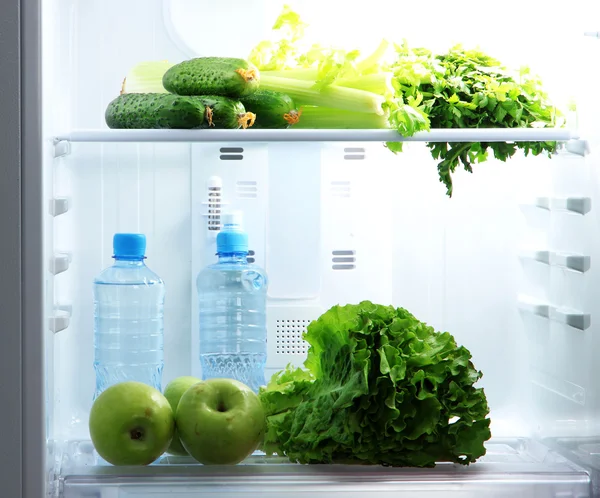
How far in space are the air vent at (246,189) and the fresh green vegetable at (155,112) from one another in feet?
0.89

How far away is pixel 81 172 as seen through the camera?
157 centimetres

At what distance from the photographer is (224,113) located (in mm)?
1354

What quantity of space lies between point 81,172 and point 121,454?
0.55m

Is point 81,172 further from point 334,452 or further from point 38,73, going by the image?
point 334,452

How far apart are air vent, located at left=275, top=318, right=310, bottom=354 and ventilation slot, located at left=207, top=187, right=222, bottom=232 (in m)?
0.22

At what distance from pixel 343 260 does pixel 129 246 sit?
42 centimetres

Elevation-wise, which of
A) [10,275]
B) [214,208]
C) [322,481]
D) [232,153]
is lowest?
[322,481]

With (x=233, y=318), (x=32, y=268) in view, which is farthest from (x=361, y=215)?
(x=32, y=268)

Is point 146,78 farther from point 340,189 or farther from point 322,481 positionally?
point 322,481

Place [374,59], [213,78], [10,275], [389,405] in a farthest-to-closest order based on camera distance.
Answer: [374,59] < [213,78] < [389,405] < [10,275]

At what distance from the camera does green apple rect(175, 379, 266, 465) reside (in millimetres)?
1314

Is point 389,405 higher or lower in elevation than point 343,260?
lower

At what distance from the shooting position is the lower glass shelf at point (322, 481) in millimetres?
1250

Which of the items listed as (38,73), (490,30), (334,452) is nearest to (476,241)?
(490,30)
